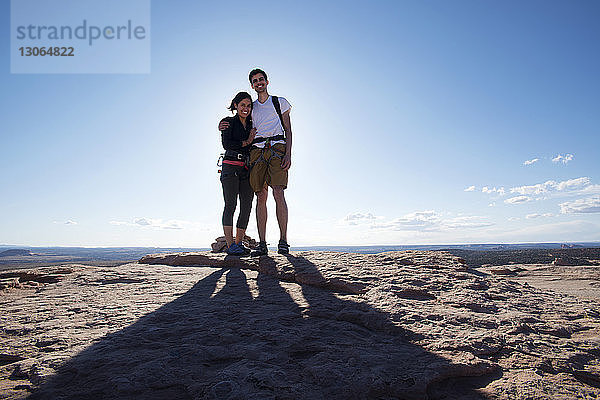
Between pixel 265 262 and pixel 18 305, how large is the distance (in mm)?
1973

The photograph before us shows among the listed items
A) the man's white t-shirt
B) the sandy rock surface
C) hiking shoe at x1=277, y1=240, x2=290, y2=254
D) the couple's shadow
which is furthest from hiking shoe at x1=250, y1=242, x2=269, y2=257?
the couple's shadow

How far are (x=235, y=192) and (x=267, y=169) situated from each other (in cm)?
58

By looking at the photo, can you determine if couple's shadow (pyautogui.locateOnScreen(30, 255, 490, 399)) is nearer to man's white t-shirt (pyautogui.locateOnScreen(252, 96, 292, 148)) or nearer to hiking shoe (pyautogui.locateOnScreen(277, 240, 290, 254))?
hiking shoe (pyautogui.locateOnScreen(277, 240, 290, 254))

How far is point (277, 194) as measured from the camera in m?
3.88

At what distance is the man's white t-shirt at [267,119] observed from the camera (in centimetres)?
403

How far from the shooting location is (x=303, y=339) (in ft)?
5.22

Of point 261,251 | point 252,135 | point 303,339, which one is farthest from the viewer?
point 252,135

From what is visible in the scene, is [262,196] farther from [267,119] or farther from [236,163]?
[267,119]

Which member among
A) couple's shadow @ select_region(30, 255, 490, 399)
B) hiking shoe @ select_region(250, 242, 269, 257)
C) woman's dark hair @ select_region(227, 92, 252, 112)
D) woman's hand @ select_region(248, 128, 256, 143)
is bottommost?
couple's shadow @ select_region(30, 255, 490, 399)

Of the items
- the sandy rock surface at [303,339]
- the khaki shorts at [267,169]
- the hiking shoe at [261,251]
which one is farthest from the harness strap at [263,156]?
the sandy rock surface at [303,339]

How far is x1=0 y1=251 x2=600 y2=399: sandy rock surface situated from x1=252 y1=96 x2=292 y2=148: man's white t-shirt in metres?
2.01

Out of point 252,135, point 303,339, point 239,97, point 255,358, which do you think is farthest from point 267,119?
point 255,358

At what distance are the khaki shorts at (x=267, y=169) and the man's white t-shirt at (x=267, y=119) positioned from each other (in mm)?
106

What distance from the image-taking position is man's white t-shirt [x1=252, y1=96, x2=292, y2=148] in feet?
13.2
